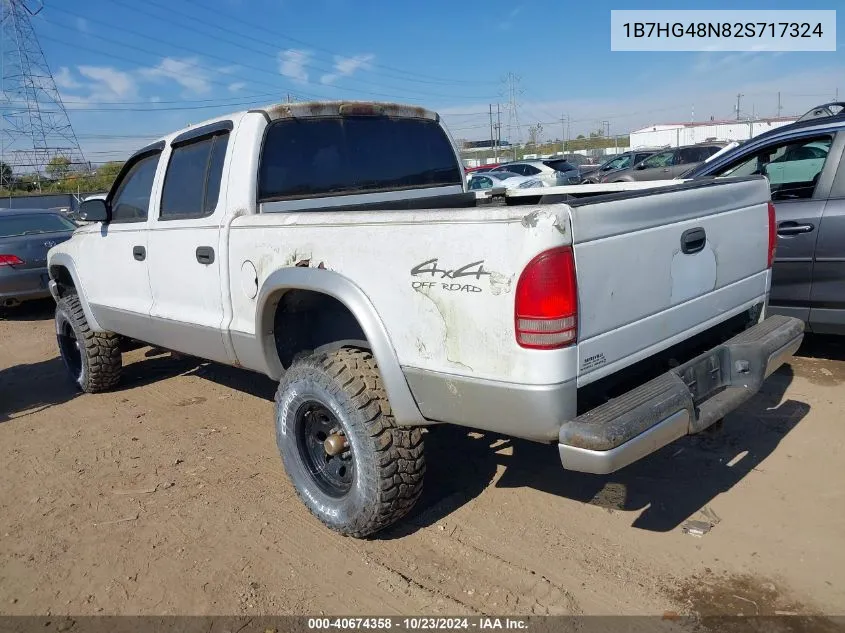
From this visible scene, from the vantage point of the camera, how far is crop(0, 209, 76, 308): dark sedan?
30.1 ft

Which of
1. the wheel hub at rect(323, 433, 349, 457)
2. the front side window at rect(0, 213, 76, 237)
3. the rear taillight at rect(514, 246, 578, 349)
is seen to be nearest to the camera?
the rear taillight at rect(514, 246, 578, 349)

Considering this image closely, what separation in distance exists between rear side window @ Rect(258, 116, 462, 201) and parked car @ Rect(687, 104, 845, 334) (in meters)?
2.40

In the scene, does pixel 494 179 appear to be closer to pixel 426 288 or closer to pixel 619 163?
pixel 619 163

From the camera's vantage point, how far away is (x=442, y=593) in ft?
9.52

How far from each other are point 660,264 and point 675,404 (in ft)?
1.84

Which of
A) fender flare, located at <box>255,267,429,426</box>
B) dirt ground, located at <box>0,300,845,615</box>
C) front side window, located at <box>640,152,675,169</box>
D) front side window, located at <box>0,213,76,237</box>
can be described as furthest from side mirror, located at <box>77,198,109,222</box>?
front side window, located at <box>640,152,675,169</box>

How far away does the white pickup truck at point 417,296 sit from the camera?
250 centimetres

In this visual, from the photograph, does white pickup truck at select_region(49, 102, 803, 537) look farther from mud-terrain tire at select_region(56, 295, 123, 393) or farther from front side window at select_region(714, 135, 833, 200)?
front side window at select_region(714, 135, 833, 200)

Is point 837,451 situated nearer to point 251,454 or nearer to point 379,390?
point 379,390

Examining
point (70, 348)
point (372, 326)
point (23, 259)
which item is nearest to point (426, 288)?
point (372, 326)

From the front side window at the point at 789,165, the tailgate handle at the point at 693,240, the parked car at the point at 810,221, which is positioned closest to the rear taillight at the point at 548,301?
the tailgate handle at the point at 693,240

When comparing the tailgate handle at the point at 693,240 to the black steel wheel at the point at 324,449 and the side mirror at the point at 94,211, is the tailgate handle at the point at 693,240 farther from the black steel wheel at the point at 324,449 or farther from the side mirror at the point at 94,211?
the side mirror at the point at 94,211

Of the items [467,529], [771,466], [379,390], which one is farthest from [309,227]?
[771,466]

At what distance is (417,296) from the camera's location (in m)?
2.75
